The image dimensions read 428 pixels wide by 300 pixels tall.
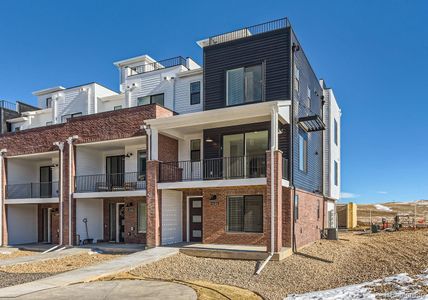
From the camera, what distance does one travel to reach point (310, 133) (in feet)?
61.1

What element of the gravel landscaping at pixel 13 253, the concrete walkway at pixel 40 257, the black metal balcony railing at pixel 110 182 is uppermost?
the black metal balcony railing at pixel 110 182

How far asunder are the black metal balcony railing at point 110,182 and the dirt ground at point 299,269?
5.75 m

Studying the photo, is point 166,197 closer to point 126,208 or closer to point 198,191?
point 198,191

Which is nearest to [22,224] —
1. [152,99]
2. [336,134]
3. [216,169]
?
[152,99]

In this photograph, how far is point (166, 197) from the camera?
16.3 metres

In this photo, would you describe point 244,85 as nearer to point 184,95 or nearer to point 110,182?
point 184,95

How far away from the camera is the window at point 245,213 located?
14914 mm

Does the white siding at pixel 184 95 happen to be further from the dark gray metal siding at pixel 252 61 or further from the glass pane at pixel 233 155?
the glass pane at pixel 233 155

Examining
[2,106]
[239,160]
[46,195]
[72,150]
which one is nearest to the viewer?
[239,160]

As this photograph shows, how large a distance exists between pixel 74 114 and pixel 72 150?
5.74 metres

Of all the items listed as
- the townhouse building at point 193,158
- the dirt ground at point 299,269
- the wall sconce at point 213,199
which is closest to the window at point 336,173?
the townhouse building at point 193,158

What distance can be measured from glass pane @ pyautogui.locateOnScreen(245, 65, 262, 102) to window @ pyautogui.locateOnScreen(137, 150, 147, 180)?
6638 mm

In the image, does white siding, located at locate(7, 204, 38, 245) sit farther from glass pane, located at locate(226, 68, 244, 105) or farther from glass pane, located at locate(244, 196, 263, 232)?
glass pane, located at locate(226, 68, 244, 105)

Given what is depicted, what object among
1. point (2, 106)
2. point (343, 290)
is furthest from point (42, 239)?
point (343, 290)
